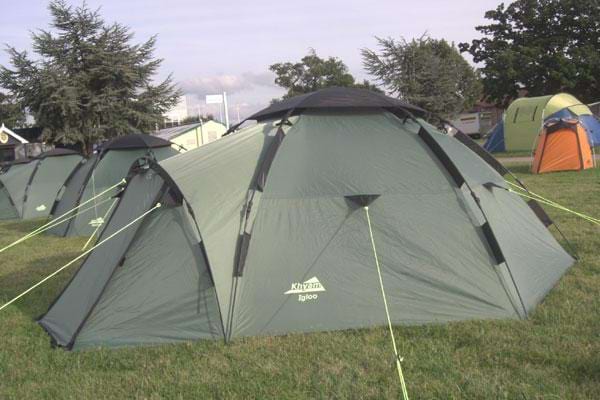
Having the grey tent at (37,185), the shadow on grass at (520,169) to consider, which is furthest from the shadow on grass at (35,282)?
the shadow on grass at (520,169)

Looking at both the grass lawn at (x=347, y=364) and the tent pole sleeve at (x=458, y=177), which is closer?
the grass lawn at (x=347, y=364)

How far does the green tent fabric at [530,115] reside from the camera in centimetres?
2136

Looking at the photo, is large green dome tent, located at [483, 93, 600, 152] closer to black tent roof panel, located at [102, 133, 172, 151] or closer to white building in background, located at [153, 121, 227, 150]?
black tent roof panel, located at [102, 133, 172, 151]

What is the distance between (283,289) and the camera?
477cm

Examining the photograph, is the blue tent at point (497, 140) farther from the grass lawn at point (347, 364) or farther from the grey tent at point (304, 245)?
the grey tent at point (304, 245)

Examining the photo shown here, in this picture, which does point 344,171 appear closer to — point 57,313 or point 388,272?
point 388,272

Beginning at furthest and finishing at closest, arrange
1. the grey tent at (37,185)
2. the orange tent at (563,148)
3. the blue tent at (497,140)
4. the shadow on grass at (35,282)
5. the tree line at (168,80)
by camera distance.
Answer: the tree line at (168,80)
the blue tent at (497,140)
the grey tent at (37,185)
the orange tent at (563,148)
the shadow on grass at (35,282)

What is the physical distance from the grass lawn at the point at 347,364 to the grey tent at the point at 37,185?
38.7 feet

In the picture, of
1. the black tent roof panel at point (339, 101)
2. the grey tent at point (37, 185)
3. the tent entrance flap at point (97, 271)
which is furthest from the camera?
the grey tent at point (37, 185)

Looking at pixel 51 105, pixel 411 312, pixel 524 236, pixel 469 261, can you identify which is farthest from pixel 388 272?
pixel 51 105

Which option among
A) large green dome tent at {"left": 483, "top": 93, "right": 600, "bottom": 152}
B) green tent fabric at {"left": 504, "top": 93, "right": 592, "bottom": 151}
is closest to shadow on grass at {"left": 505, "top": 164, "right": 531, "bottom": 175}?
large green dome tent at {"left": 483, "top": 93, "right": 600, "bottom": 152}

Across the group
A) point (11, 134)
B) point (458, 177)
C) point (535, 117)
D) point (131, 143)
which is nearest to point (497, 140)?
point (535, 117)

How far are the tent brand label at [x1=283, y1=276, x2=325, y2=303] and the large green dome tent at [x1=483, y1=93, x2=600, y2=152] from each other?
18621 mm

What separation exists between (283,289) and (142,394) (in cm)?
142
